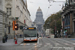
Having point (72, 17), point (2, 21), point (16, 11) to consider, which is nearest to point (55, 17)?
point (72, 17)

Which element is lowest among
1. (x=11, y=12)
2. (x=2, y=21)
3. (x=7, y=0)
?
(x=2, y=21)

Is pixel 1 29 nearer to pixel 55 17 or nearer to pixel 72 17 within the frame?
pixel 72 17

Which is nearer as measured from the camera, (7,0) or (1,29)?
(1,29)

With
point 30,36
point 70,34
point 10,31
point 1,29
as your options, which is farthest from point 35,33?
point 70,34

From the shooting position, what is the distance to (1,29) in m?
34.1

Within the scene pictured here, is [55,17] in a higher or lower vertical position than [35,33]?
higher

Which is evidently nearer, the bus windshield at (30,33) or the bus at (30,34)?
the bus at (30,34)

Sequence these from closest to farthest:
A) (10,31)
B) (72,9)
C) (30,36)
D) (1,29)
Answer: (30,36), (1,29), (10,31), (72,9)

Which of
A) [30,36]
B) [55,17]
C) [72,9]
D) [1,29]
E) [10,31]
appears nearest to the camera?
[30,36]

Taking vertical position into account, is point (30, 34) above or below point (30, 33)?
below

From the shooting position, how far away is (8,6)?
159 ft

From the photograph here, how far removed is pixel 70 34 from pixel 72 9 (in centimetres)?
924

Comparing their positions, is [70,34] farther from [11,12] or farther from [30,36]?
[30,36]

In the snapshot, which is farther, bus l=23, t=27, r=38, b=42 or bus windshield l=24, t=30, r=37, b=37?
bus windshield l=24, t=30, r=37, b=37
